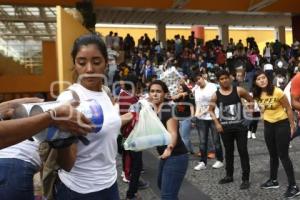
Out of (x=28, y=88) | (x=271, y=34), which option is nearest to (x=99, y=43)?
(x=28, y=88)

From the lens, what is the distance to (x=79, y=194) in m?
2.27

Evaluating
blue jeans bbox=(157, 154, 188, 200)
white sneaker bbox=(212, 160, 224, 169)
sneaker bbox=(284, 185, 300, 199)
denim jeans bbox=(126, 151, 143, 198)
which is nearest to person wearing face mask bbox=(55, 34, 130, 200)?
blue jeans bbox=(157, 154, 188, 200)

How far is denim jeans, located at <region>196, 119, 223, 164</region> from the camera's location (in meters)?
7.29

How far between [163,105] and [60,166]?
1976 mm

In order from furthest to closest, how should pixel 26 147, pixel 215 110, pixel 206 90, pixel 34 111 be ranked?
pixel 206 90
pixel 215 110
pixel 26 147
pixel 34 111

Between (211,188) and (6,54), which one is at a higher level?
Result: (6,54)

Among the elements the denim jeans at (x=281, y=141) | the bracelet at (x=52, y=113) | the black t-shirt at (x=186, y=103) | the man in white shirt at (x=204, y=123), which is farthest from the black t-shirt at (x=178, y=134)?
the black t-shirt at (x=186, y=103)

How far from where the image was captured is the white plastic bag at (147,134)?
354cm

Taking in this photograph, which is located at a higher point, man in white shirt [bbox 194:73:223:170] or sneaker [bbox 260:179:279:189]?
man in white shirt [bbox 194:73:223:170]

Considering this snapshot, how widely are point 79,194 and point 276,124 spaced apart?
376 centimetres

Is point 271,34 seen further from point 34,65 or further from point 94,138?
point 94,138

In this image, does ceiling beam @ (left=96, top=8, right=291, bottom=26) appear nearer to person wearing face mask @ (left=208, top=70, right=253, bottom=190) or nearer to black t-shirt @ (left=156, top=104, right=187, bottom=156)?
person wearing face mask @ (left=208, top=70, right=253, bottom=190)

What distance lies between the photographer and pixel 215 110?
667 centimetres

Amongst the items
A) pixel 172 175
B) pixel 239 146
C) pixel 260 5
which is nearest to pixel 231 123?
pixel 239 146
